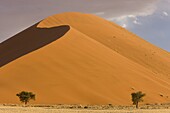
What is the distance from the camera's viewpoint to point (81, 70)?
5156 cm

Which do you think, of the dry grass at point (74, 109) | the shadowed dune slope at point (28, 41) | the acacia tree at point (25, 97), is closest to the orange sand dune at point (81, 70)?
the shadowed dune slope at point (28, 41)

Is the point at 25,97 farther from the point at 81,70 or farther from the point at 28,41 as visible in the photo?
the point at 28,41

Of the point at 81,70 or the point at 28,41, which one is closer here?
the point at 81,70

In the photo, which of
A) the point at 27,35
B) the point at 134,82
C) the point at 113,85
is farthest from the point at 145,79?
the point at 27,35

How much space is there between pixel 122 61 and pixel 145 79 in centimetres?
642

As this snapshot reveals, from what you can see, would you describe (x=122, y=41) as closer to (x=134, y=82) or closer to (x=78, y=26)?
(x=78, y=26)

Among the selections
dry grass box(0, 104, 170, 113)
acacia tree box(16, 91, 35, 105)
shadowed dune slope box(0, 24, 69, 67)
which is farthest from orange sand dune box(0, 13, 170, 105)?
dry grass box(0, 104, 170, 113)

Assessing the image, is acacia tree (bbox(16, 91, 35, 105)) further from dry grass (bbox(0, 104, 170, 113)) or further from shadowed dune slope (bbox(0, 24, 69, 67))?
shadowed dune slope (bbox(0, 24, 69, 67))

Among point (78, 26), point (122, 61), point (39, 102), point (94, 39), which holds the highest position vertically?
point (78, 26)

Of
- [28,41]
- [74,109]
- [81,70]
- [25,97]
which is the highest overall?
[28,41]

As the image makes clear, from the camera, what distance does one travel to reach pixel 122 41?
75.1 m

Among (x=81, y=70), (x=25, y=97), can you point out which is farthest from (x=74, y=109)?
(x=81, y=70)

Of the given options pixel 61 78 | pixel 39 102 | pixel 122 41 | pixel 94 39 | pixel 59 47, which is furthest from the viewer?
pixel 122 41

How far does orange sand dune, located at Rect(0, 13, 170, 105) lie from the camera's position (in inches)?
1800
